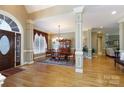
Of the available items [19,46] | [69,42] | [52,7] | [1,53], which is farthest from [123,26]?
[1,53]

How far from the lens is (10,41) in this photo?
6.09 meters

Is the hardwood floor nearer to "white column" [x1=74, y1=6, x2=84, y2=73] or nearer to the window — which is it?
"white column" [x1=74, y1=6, x2=84, y2=73]

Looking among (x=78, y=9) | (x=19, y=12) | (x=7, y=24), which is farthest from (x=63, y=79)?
(x=19, y=12)

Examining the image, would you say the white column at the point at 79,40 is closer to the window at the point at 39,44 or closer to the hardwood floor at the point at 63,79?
the hardwood floor at the point at 63,79

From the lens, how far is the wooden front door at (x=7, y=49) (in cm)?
558

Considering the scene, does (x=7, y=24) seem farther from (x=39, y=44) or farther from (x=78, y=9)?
(x=39, y=44)

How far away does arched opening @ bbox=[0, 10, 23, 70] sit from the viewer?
562cm

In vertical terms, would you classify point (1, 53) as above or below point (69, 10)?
below

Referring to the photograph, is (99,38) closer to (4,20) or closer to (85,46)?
(85,46)

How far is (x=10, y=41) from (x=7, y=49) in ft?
1.46

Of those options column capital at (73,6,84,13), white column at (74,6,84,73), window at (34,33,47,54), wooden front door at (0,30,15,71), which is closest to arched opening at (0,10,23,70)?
wooden front door at (0,30,15,71)

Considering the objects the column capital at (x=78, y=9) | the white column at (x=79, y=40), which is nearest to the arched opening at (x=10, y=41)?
the column capital at (x=78, y=9)
